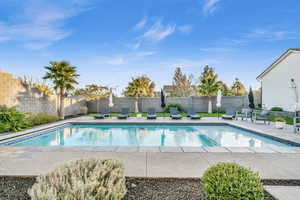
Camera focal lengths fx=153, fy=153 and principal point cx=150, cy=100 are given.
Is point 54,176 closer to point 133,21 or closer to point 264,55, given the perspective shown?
point 133,21

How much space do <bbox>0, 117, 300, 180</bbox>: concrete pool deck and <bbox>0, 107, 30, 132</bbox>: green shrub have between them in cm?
316

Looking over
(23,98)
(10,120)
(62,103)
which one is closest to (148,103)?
(62,103)

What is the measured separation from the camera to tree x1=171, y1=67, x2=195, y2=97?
28.4 meters

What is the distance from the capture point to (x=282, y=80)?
14.4 meters

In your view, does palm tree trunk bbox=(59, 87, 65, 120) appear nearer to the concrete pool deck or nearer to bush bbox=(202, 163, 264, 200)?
the concrete pool deck

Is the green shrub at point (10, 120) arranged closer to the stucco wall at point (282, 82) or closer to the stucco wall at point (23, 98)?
the stucco wall at point (23, 98)

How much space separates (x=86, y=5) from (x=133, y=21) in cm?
340

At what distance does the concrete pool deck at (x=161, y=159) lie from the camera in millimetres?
3371

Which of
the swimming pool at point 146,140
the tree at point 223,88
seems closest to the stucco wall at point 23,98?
the swimming pool at point 146,140

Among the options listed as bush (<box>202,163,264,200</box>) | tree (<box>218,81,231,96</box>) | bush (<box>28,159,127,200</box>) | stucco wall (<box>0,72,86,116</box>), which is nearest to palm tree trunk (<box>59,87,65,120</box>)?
stucco wall (<box>0,72,86,116</box>)

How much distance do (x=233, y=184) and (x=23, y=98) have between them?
Result: 12149 millimetres

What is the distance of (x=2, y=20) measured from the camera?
8.96m

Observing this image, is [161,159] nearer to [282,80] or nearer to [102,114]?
[102,114]

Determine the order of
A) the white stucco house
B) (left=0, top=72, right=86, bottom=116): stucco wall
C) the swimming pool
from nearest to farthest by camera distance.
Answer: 1. the swimming pool
2. (left=0, top=72, right=86, bottom=116): stucco wall
3. the white stucco house
